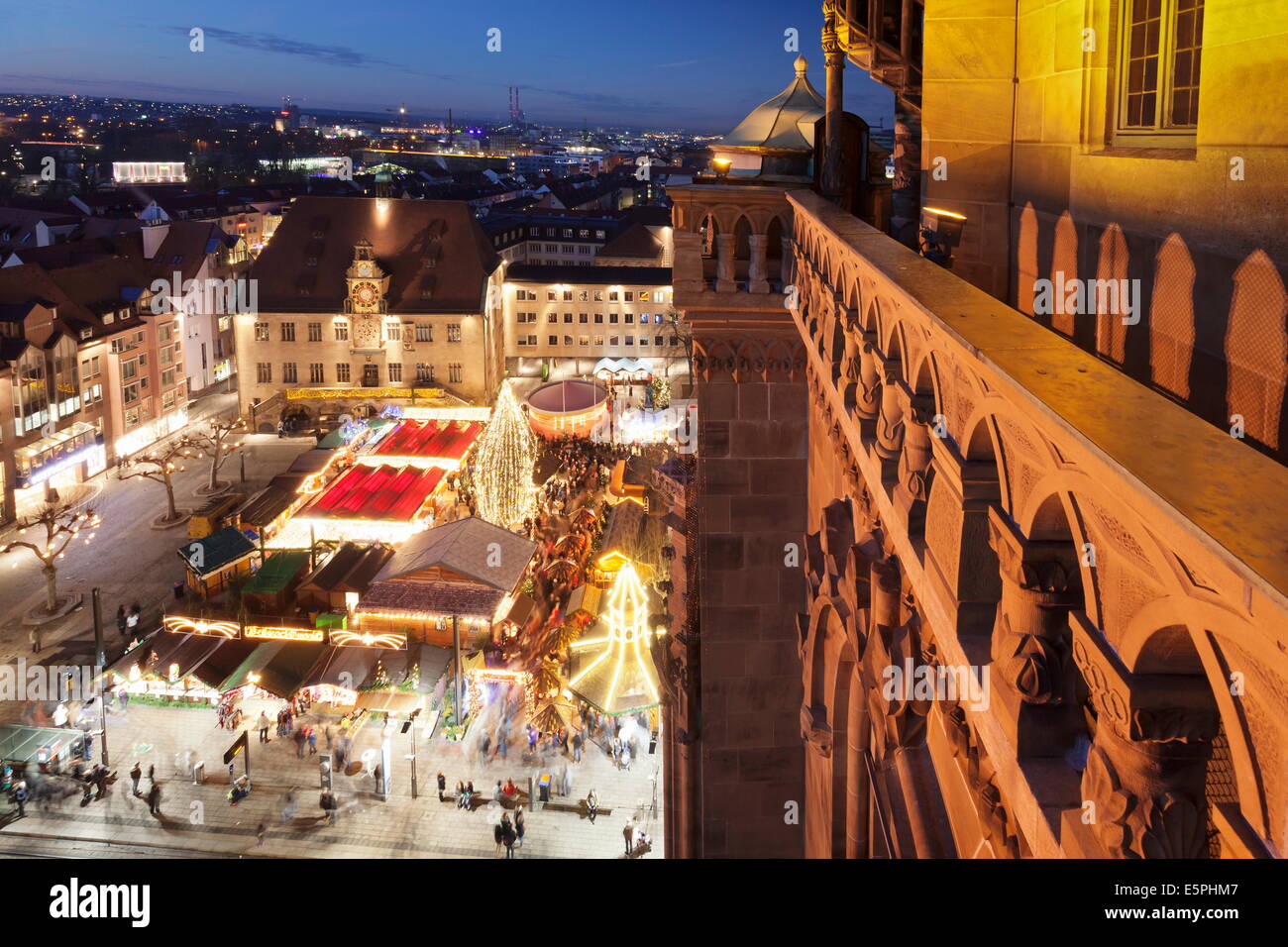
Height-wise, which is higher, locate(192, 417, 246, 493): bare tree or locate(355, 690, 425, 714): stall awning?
locate(192, 417, 246, 493): bare tree

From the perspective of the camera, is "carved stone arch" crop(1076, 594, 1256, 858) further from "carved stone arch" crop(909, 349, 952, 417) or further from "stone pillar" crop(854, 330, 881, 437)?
"stone pillar" crop(854, 330, 881, 437)

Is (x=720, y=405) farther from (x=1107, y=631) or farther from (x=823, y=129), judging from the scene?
(x=1107, y=631)

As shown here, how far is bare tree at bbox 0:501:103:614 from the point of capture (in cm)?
2700

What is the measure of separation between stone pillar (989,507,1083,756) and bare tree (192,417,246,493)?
1501 inches

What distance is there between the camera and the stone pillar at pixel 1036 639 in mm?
2004

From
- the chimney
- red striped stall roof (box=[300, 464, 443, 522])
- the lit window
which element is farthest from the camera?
the chimney

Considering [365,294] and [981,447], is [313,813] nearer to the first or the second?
[981,447]

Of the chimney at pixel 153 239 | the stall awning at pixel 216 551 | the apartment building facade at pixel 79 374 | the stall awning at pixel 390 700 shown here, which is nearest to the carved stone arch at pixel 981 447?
the stall awning at pixel 390 700

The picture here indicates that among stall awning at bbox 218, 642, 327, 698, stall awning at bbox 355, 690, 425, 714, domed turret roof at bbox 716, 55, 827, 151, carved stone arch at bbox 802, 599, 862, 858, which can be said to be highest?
domed turret roof at bbox 716, 55, 827, 151

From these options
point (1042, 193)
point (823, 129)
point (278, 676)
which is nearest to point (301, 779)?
point (278, 676)

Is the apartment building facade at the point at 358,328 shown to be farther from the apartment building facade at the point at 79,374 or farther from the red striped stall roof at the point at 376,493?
the red striped stall roof at the point at 376,493

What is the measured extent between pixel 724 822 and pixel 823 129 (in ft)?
23.7

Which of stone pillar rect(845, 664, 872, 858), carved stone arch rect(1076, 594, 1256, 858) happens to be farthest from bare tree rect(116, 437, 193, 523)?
carved stone arch rect(1076, 594, 1256, 858)

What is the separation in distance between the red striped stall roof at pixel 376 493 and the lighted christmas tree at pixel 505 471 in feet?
6.88
